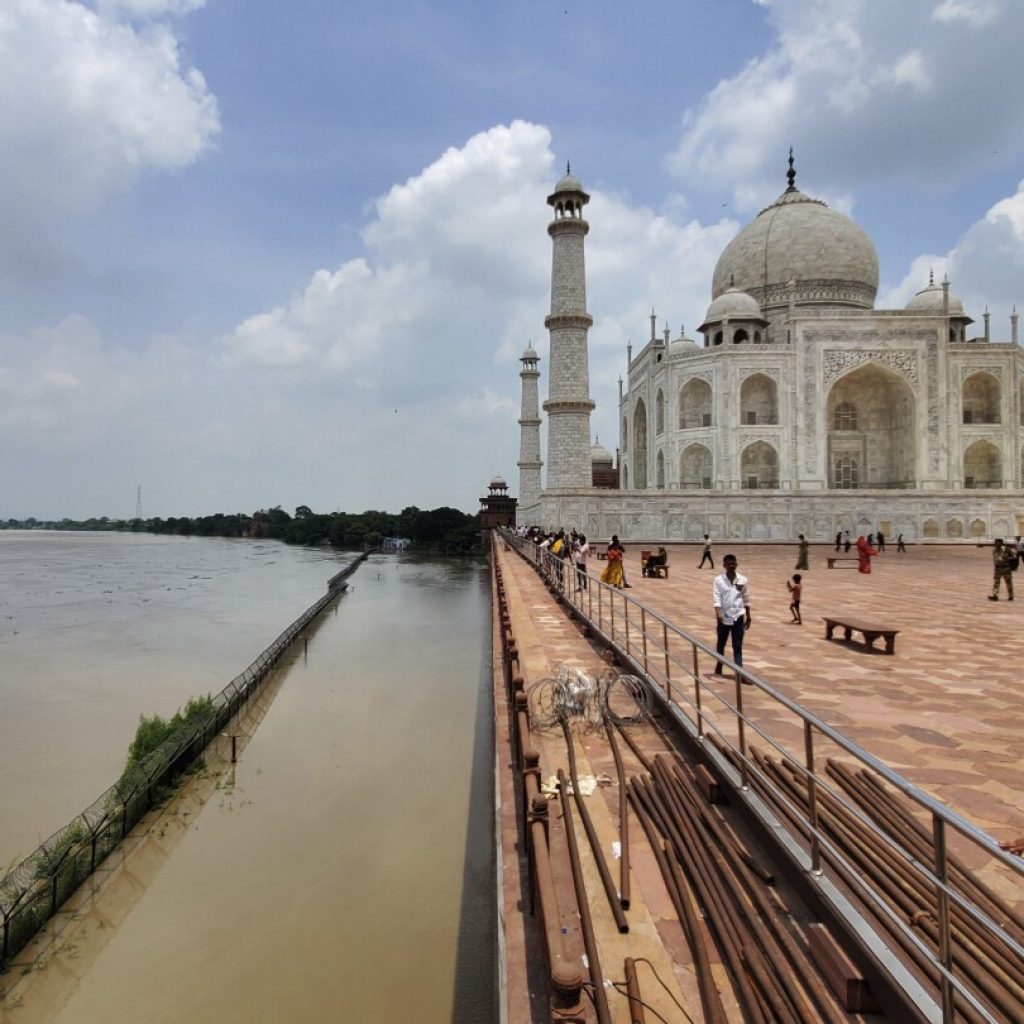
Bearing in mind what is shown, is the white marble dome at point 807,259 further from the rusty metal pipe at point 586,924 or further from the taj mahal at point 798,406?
the rusty metal pipe at point 586,924

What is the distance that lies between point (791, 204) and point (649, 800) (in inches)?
1644

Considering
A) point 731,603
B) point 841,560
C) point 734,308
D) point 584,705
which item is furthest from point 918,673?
point 734,308

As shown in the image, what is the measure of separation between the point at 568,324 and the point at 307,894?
22.5m

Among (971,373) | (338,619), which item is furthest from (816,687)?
(971,373)

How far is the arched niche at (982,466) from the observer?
3292 cm

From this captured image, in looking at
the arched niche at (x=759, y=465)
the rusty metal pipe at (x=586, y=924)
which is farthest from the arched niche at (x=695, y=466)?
the rusty metal pipe at (x=586, y=924)

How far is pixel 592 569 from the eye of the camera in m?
18.1

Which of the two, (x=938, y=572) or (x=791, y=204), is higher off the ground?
(x=791, y=204)

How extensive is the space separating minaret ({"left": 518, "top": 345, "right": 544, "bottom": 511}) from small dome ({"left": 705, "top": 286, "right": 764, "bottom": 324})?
1182 centimetres

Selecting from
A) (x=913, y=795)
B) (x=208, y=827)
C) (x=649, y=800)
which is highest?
(x=913, y=795)

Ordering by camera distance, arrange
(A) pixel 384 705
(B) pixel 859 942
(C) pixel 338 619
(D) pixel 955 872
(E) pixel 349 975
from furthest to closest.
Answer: (C) pixel 338 619
(A) pixel 384 705
(E) pixel 349 975
(D) pixel 955 872
(B) pixel 859 942

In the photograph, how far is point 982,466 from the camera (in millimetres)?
33719

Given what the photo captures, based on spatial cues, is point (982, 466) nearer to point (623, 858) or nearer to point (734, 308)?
point (734, 308)

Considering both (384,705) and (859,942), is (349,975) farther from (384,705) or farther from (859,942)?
(384,705)
